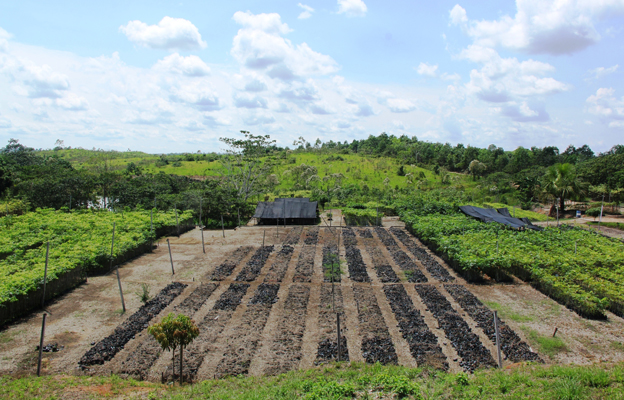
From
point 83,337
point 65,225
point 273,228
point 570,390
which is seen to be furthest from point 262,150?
point 570,390

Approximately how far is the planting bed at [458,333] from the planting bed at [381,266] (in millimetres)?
1741

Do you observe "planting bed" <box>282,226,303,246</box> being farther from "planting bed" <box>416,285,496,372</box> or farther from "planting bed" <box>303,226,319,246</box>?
"planting bed" <box>416,285,496,372</box>

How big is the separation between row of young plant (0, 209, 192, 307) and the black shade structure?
20.2ft

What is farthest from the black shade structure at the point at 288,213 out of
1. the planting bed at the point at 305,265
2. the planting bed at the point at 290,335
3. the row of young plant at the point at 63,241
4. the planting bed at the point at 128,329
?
the planting bed at the point at 290,335

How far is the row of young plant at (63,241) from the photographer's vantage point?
1325 centimetres

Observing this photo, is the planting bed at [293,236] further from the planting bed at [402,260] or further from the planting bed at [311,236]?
the planting bed at [402,260]

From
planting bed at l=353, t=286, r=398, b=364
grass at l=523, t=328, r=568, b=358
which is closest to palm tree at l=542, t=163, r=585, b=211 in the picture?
grass at l=523, t=328, r=568, b=358

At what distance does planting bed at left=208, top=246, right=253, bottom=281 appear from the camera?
16056 mm

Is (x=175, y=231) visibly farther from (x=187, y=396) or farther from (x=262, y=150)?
(x=187, y=396)

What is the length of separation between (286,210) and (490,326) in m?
21.1

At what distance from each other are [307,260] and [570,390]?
12.9 meters

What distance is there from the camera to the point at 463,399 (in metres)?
7.06

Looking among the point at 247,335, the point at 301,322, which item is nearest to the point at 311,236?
the point at 301,322

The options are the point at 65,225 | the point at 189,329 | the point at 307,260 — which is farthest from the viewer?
the point at 65,225
